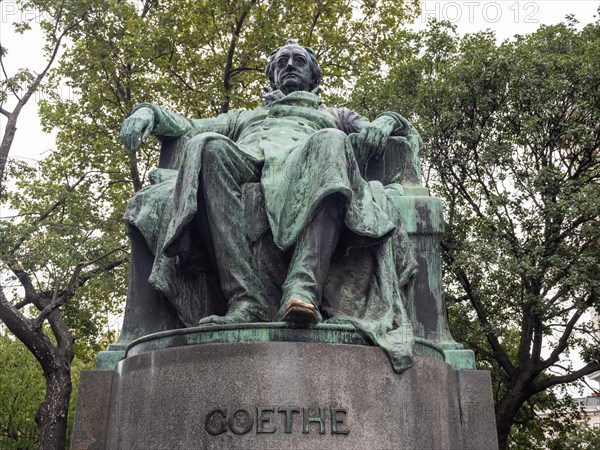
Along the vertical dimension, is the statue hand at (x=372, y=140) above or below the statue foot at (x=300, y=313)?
above

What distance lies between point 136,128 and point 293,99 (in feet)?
4.63

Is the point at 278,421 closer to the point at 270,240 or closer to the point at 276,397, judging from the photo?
the point at 276,397

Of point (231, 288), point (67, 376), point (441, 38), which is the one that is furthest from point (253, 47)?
point (231, 288)

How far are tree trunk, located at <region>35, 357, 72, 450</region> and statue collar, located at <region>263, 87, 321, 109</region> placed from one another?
862 cm

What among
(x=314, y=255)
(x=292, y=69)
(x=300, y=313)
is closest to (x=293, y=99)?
(x=292, y=69)

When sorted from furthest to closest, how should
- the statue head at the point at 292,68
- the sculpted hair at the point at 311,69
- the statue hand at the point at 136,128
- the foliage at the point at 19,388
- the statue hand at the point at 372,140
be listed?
the foliage at the point at 19,388 < the sculpted hair at the point at 311,69 < the statue head at the point at 292,68 < the statue hand at the point at 372,140 < the statue hand at the point at 136,128

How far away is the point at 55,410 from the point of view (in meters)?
13.0

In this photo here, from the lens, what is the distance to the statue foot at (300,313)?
4.00 metres

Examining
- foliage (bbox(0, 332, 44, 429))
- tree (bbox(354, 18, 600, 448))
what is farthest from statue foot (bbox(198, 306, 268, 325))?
foliage (bbox(0, 332, 44, 429))

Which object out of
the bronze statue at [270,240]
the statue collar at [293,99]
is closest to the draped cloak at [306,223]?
the bronze statue at [270,240]

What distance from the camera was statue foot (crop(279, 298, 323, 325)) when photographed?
4.00m

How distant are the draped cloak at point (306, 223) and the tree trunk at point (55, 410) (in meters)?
8.87

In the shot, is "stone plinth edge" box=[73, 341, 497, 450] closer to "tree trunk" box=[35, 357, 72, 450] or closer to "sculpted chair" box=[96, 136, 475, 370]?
"sculpted chair" box=[96, 136, 475, 370]

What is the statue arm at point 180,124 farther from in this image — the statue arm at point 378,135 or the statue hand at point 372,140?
the statue hand at point 372,140
